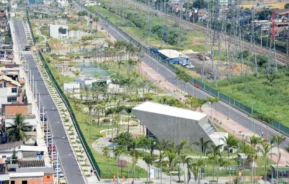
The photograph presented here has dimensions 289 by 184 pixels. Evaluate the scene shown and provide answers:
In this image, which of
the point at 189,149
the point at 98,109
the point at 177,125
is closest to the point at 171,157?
the point at 189,149

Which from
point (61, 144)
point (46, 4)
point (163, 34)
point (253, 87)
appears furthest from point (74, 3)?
point (61, 144)

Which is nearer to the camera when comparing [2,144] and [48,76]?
[2,144]

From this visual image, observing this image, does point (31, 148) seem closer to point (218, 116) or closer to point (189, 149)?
point (189, 149)

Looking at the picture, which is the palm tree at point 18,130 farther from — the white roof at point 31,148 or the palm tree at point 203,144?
the palm tree at point 203,144

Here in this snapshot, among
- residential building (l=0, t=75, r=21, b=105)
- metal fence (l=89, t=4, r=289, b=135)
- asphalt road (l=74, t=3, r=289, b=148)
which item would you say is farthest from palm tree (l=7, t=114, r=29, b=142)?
metal fence (l=89, t=4, r=289, b=135)

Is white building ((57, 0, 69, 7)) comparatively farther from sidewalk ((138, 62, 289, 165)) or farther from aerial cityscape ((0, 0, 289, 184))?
sidewalk ((138, 62, 289, 165))

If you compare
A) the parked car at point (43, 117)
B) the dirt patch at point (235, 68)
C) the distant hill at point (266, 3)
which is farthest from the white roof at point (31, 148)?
the distant hill at point (266, 3)

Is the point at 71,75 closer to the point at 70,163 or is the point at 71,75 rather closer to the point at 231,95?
the point at 231,95
